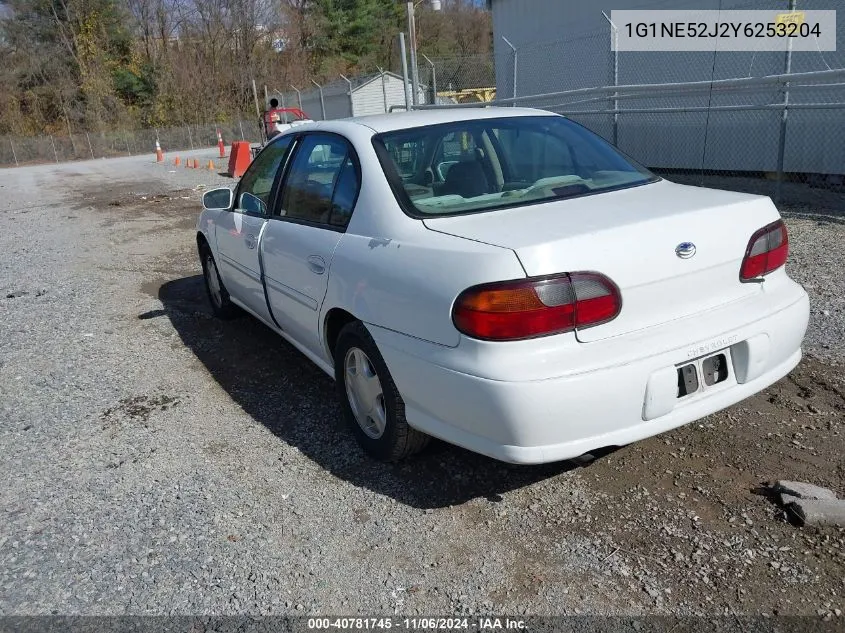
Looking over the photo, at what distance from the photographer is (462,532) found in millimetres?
2775

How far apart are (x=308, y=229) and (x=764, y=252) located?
217cm

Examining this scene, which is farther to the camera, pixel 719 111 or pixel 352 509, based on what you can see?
pixel 719 111

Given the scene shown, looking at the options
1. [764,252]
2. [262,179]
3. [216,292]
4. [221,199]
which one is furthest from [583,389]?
[216,292]

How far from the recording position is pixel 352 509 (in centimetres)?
298

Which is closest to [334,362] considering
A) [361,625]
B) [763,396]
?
[361,625]

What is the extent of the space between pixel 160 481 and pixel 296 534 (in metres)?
0.90

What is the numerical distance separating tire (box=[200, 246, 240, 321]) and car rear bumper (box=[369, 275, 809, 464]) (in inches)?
125

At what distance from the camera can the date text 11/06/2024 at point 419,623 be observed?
90.1 inches

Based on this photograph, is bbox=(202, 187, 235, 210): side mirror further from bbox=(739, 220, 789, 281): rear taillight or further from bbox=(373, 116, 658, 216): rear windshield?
bbox=(739, 220, 789, 281): rear taillight

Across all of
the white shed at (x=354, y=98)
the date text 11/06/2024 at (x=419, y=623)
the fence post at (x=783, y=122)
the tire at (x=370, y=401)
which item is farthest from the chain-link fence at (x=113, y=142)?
the date text 11/06/2024 at (x=419, y=623)

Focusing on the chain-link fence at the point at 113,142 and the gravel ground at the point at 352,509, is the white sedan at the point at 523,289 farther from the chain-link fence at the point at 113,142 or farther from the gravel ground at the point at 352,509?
the chain-link fence at the point at 113,142

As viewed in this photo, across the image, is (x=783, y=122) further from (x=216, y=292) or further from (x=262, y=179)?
(x=216, y=292)

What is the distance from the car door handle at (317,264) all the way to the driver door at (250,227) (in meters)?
0.82

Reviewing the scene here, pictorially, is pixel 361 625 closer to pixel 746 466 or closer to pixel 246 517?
pixel 246 517
